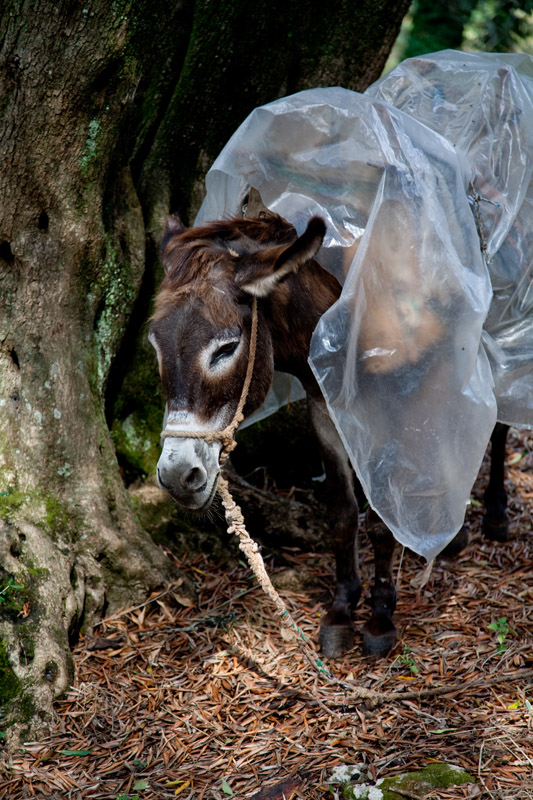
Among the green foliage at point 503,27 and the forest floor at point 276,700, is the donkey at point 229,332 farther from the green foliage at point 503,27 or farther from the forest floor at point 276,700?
the green foliage at point 503,27

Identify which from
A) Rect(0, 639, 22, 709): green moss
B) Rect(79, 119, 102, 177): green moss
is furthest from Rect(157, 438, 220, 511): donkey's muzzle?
Rect(79, 119, 102, 177): green moss

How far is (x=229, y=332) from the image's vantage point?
277cm

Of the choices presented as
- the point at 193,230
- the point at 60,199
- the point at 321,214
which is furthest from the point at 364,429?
the point at 60,199

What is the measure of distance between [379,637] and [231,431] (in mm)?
1364

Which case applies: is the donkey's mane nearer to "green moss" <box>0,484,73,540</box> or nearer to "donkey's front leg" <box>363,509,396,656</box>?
"green moss" <box>0,484,73,540</box>

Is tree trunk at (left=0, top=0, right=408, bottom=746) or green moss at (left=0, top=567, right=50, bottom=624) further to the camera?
tree trunk at (left=0, top=0, right=408, bottom=746)

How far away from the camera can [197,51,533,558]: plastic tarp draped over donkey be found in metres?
2.80

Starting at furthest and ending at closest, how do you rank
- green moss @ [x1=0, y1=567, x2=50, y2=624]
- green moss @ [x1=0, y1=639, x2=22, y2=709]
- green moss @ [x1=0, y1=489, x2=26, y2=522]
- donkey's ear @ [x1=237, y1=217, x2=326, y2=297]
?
green moss @ [x1=0, y1=489, x2=26, y2=522] < green moss @ [x1=0, y1=567, x2=50, y2=624] < green moss @ [x1=0, y1=639, x2=22, y2=709] < donkey's ear @ [x1=237, y1=217, x2=326, y2=297]

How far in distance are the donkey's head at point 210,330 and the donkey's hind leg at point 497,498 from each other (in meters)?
2.19

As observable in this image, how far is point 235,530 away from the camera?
2.97 meters

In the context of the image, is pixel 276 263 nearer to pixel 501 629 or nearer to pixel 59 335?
pixel 59 335

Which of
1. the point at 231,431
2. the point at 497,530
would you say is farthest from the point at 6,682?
the point at 497,530

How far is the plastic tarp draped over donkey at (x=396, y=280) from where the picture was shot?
9.20ft

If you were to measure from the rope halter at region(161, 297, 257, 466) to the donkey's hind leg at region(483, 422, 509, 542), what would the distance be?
2.21m
